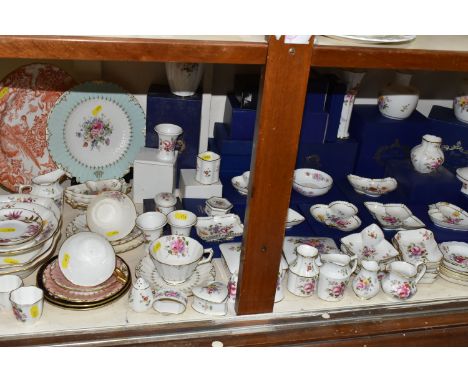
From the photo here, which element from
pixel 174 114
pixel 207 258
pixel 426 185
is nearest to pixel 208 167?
pixel 174 114

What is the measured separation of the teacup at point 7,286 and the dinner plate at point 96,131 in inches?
18.2

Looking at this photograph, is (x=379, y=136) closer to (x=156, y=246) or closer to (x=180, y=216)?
(x=180, y=216)

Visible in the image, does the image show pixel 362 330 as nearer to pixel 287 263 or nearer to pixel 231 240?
pixel 287 263

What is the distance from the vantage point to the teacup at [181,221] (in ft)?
5.00

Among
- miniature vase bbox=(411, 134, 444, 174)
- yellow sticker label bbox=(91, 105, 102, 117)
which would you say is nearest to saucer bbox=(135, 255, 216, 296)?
yellow sticker label bbox=(91, 105, 102, 117)

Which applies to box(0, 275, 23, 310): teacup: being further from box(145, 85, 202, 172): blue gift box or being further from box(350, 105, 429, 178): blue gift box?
box(350, 105, 429, 178): blue gift box

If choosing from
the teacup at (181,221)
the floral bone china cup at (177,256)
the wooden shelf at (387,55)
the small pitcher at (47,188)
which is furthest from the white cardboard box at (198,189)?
the wooden shelf at (387,55)

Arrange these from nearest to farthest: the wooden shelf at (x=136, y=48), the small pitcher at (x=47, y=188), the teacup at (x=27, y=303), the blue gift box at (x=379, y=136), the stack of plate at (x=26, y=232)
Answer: the wooden shelf at (x=136, y=48) < the teacup at (x=27, y=303) < the stack of plate at (x=26, y=232) < the small pitcher at (x=47, y=188) < the blue gift box at (x=379, y=136)

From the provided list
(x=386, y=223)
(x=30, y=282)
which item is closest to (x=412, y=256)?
(x=386, y=223)

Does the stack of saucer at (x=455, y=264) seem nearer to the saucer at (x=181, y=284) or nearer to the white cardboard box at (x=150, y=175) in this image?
the saucer at (x=181, y=284)

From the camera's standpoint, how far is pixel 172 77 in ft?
5.47

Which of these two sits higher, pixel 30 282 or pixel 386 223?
pixel 386 223

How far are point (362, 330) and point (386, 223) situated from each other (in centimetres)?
38

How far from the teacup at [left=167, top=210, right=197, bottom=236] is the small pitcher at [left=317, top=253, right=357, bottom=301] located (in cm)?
34
